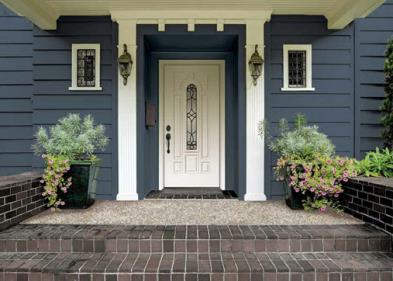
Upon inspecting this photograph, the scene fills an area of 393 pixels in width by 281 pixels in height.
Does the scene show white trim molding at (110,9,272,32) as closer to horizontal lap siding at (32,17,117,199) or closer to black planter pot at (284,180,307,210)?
horizontal lap siding at (32,17,117,199)

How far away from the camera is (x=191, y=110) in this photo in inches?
191

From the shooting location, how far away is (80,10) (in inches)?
159

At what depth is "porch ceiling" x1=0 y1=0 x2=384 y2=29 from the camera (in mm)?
3742

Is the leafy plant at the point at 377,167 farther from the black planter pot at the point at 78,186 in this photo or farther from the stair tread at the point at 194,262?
the black planter pot at the point at 78,186

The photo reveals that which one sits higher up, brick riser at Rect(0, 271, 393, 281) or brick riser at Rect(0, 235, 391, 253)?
brick riser at Rect(0, 235, 391, 253)

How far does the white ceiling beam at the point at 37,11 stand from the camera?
3527mm

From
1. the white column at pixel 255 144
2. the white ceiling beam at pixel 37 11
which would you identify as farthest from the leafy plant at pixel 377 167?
the white ceiling beam at pixel 37 11

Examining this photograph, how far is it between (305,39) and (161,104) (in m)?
2.13

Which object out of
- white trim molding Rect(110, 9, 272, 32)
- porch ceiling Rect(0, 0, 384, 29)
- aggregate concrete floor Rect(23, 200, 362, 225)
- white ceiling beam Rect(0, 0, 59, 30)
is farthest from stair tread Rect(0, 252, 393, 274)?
white trim molding Rect(110, 9, 272, 32)

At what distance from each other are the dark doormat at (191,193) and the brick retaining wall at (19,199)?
1.37 metres

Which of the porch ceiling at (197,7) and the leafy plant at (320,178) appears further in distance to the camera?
the porch ceiling at (197,7)

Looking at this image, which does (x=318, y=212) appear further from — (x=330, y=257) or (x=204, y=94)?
(x=204, y=94)

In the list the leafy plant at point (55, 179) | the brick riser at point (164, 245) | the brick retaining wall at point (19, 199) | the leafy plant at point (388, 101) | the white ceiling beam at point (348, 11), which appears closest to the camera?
the brick riser at point (164, 245)

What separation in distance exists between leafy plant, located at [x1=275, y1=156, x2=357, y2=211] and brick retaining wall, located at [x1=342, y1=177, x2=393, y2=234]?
0.11 metres
